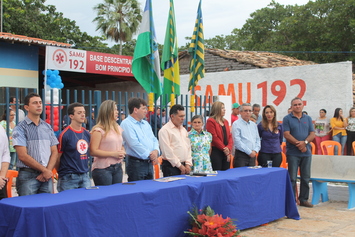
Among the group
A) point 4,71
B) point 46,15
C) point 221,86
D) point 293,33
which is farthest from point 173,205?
point 293,33

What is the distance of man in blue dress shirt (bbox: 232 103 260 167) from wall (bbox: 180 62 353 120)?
337 inches

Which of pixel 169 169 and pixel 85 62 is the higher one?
pixel 85 62

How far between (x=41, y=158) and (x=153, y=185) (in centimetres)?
119

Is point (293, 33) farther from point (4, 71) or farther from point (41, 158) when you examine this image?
point (41, 158)

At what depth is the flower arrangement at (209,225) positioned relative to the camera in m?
4.38

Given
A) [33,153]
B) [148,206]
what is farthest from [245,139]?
[33,153]

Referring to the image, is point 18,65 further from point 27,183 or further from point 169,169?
point 27,183

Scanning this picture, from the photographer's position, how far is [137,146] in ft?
17.5

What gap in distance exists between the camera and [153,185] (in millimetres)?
4648

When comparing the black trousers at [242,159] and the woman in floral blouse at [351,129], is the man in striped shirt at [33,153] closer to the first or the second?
the black trousers at [242,159]

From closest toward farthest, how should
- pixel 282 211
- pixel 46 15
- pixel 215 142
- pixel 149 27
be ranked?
pixel 282 211 < pixel 215 142 < pixel 149 27 < pixel 46 15

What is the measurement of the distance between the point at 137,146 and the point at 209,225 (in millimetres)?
1458

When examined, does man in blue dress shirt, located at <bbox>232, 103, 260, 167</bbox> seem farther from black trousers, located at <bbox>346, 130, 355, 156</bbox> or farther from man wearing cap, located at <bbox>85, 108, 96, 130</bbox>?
black trousers, located at <bbox>346, 130, 355, 156</bbox>

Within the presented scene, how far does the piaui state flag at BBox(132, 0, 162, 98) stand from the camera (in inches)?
322
